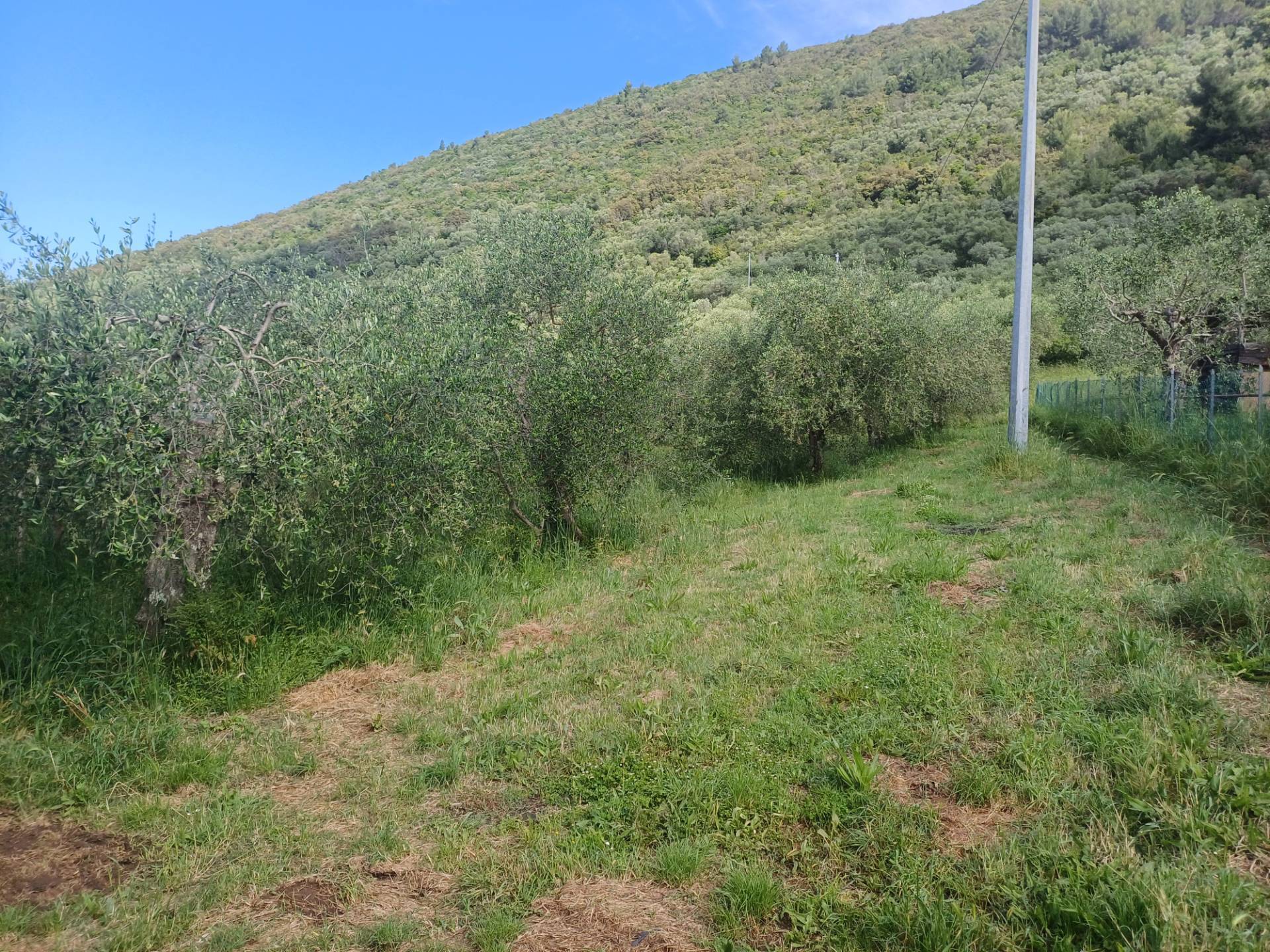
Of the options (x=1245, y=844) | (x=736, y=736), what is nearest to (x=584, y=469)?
(x=736, y=736)

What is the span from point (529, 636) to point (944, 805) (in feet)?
12.6

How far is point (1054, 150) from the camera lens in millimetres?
50375

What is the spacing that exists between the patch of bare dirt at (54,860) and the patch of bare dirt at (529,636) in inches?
115

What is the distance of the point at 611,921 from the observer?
2.86 meters

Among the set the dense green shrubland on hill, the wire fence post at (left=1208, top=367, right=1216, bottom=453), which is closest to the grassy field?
the wire fence post at (left=1208, top=367, right=1216, bottom=453)

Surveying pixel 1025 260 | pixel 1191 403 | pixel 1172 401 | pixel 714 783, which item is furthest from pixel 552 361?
pixel 1191 403

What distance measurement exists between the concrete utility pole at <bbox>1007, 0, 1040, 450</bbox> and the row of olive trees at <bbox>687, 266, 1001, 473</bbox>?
7.93 ft

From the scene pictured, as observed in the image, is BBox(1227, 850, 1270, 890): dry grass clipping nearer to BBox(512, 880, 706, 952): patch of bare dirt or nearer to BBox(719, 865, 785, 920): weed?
BBox(719, 865, 785, 920): weed

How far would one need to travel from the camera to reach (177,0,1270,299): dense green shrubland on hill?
4019 centimetres

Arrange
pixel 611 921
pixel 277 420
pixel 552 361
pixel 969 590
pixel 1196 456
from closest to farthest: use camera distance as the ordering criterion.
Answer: pixel 611 921
pixel 277 420
pixel 969 590
pixel 552 361
pixel 1196 456

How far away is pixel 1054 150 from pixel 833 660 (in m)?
58.6

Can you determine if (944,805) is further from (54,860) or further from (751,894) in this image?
(54,860)

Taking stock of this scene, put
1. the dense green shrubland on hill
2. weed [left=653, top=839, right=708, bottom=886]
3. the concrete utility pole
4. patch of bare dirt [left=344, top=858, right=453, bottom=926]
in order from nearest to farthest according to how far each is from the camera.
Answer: patch of bare dirt [left=344, top=858, right=453, bottom=926] < weed [left=653, top=839, right=708, bottom=886] < the concrete utility pole < the dense green shrubland on hill

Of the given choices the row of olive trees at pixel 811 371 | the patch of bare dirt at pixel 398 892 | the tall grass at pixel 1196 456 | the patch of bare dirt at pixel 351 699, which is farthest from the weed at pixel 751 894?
the row of olive trees at pixel 811 371
